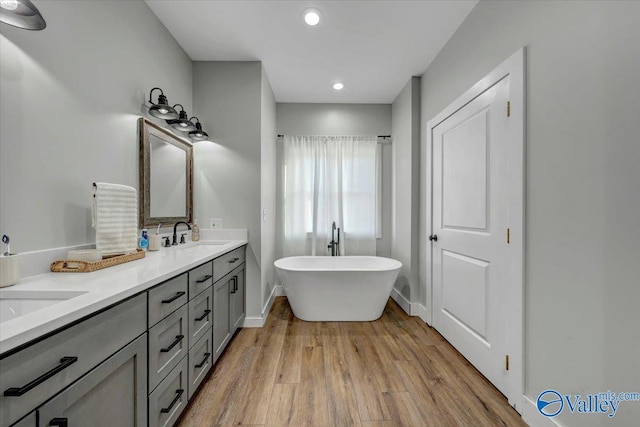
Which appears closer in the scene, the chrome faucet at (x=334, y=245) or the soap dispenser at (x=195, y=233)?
the soap dispenser at (x=195, y=233)

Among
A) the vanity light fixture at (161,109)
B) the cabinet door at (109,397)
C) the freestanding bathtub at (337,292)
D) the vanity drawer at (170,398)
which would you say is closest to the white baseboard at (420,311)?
the freestanding bathtub at (337,292)

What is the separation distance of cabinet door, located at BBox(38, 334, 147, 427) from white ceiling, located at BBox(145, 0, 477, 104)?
2.29 metres

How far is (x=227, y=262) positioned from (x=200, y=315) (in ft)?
1.72

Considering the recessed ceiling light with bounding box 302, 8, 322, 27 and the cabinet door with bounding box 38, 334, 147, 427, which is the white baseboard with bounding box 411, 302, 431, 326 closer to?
the cabinet door with bounding box 38, 334, 147, 427

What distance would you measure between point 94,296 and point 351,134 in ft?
11.0

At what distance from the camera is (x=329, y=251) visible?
12.0 feet

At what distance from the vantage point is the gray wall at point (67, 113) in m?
1.12

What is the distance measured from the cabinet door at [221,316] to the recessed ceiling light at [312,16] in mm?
2128

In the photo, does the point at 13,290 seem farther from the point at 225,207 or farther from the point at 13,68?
the point at 225,207

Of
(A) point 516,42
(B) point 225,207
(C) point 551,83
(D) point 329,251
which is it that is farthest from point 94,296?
(D) point 329,251

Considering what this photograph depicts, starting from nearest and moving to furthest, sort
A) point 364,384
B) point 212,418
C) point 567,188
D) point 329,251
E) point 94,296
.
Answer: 1. point 94,296
2. point 567,188
3. point 212,418
4. point 364,384
5. point 329,251

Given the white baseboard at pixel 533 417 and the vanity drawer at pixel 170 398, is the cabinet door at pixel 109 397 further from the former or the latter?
the white baseboard at pixel 533 417

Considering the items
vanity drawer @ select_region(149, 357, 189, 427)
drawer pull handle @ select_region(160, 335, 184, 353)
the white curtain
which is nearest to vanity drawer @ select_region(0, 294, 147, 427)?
drawer pull handle @ select_region(160, 335, 184, 353)

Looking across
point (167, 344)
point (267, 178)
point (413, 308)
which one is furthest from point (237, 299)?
point (413, 308)
